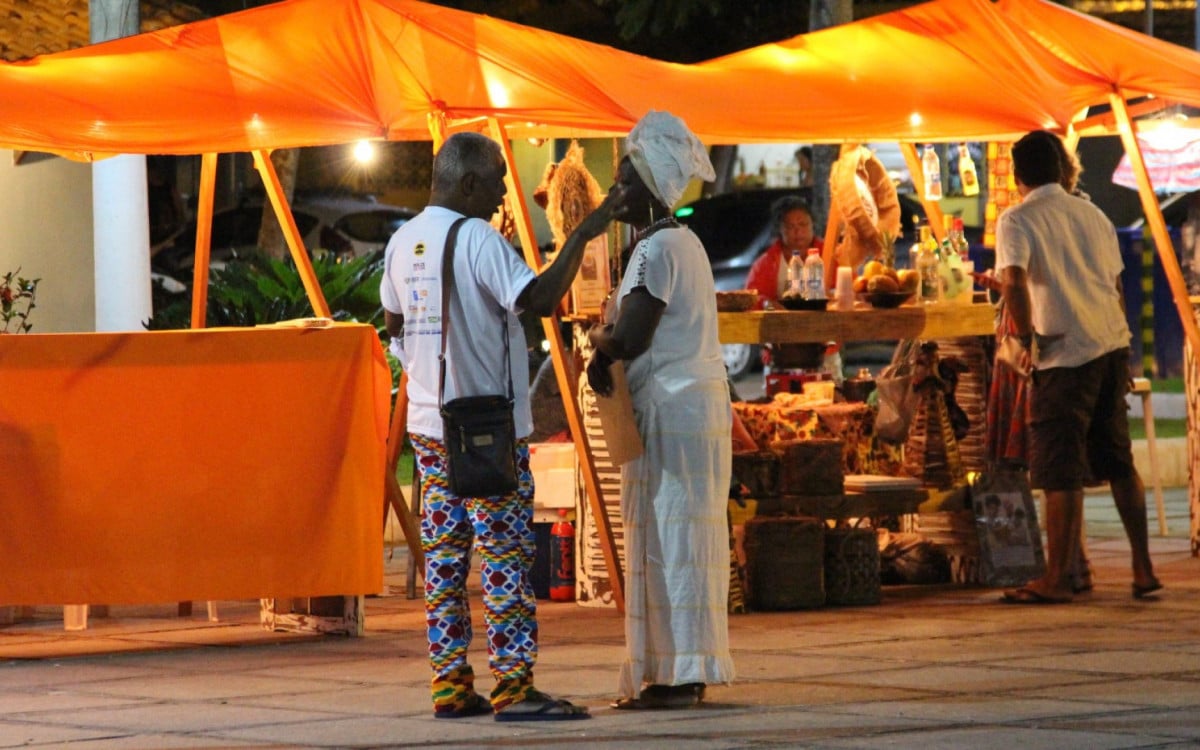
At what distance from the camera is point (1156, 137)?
12.9 m

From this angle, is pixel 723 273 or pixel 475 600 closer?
pixel 475 600

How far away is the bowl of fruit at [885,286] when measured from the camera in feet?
34.4

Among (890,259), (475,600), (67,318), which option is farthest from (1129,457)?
(67,318)

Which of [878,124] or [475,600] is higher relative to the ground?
[878,124]

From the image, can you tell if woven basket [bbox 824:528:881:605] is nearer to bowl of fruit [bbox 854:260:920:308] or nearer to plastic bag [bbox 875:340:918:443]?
plastic bag [bbox 875:340:918:443]

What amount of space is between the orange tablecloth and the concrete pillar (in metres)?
4.26

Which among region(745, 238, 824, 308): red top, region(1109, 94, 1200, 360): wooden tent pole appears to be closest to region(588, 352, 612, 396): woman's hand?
region(1109, 94, 1200, 360): wooden tent pole

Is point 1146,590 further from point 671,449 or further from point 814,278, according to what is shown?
point 671,449

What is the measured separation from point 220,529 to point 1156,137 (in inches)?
269

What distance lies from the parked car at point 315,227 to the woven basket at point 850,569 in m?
12.4

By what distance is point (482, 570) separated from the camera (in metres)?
6.64

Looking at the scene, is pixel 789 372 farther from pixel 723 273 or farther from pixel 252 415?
pixel 723 273

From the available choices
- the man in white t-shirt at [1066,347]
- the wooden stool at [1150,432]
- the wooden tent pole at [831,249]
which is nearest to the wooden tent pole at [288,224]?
the wooden tent pole at [831,249]

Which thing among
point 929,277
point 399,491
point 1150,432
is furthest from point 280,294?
point 1150,432
